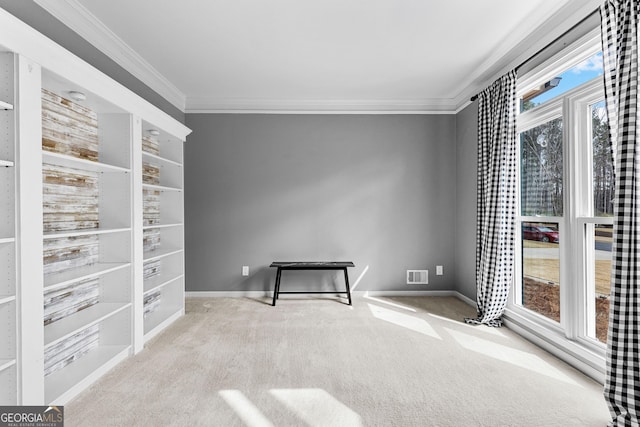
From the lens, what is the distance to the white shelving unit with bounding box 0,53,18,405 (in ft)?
5.51

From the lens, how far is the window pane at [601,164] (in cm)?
236

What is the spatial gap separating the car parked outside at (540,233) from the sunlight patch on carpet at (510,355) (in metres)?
0.97

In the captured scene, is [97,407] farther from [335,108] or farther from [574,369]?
[335,108]

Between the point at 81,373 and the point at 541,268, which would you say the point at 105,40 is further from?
the point at 541,268

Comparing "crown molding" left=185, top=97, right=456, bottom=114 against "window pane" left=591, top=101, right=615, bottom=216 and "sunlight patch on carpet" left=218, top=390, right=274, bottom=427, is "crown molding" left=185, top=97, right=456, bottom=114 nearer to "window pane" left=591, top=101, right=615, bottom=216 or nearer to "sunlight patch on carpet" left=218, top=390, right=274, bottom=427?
"window pane" left=591, top=101, right=615, bottom=216

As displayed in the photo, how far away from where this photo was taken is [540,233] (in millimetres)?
3059

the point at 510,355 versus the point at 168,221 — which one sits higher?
the point at 168,221

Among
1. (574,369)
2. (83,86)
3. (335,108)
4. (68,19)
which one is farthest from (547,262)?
(68,19)

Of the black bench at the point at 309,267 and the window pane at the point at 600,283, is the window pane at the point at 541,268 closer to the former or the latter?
the window pane at the point at 600,283

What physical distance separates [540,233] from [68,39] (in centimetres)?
408

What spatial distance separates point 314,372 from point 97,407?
4.37ft

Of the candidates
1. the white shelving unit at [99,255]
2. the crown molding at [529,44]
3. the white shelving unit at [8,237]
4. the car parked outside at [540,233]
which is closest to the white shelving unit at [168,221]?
the white shelving unit at [99,255]

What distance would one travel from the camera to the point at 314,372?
2439mm

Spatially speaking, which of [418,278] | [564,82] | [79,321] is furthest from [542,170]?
[79,321]
